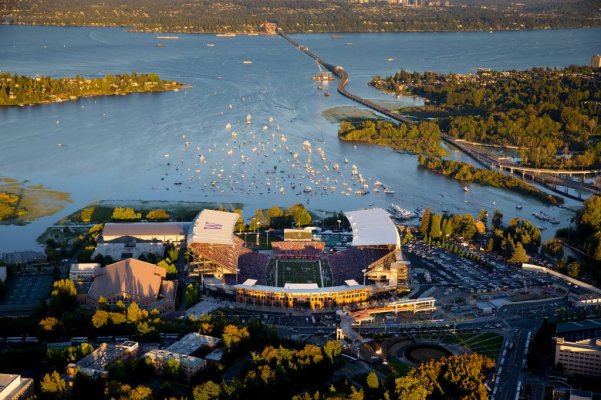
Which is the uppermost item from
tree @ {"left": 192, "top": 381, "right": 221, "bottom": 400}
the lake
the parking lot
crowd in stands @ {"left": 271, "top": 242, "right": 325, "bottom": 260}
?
tree @ {"left": 192, "top": 381, "right": 221, "bottom": 400}

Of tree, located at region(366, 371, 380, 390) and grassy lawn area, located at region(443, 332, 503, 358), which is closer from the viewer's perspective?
tree, located at region(366, 371, 380, 390)

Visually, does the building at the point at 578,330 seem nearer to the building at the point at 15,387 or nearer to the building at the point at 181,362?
the building at the point at 181,362

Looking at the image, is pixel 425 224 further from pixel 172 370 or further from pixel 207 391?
pixel 207 391

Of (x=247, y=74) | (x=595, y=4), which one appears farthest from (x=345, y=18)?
(x=247, y=74)

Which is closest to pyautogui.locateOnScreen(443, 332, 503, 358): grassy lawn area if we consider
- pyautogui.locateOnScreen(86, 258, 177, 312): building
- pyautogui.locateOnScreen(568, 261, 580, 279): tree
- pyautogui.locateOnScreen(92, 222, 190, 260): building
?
pyautogui.locateOnScreen(568, 261, 580, 279): tree

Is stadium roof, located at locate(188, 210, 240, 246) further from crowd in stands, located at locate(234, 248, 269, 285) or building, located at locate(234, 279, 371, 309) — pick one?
building, located at locate(234, 279, 371, 309)

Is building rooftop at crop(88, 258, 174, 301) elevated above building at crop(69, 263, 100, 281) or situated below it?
above
